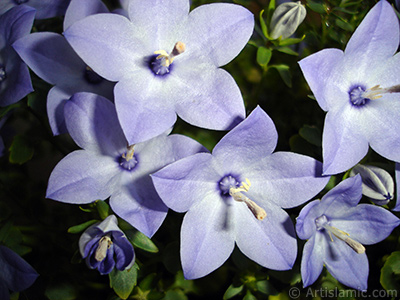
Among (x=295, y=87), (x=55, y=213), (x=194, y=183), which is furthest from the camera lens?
(x=55, y=213)

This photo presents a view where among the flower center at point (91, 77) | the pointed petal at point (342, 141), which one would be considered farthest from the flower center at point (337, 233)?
the flower center at point (91, 77)

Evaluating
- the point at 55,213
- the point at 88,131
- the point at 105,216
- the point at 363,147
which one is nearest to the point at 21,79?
the point at 88,131

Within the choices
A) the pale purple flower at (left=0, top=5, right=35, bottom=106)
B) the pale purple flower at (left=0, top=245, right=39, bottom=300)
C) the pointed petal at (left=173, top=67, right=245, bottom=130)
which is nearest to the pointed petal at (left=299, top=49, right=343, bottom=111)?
the pointed petal at (left=173, top=67, right=245, bottom=130)

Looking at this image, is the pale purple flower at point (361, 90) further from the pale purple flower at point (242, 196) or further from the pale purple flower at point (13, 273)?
the pale purple flower at point (13, 273)

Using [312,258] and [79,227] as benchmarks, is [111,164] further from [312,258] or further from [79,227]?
[312,258]

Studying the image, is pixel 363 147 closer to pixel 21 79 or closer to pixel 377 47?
pixel 377 47

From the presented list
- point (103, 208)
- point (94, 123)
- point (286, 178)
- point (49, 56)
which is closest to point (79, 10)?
point (49, 56)
